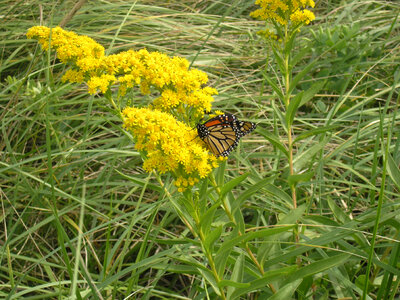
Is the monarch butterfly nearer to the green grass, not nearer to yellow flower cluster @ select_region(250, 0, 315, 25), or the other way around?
the green grass

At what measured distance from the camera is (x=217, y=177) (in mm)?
2156

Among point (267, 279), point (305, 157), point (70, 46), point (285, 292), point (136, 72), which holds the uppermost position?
point (70, 46)

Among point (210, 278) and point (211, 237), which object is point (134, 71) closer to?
point (211, 237)

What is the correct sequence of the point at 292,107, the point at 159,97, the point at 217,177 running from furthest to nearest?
the point at 292,107, the point at 159,97, the point at 217,177

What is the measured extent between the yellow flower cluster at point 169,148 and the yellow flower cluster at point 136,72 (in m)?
0.26

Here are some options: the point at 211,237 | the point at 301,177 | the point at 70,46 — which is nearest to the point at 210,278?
the point at 211,237

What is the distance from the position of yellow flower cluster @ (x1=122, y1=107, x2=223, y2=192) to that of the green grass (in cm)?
25

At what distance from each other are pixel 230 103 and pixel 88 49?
1.77 metres

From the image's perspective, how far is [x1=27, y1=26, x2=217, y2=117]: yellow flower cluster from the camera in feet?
7.30

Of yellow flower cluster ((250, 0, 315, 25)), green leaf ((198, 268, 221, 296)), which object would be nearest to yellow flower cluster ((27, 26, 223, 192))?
green leaf ((198, 268, 221, 296))

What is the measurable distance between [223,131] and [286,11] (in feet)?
2.87

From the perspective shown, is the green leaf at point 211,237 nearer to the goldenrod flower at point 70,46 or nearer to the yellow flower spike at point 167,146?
the yellow flower spike at point 167,146

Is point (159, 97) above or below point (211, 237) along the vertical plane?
above

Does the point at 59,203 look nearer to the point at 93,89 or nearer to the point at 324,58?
the point at 93,89
